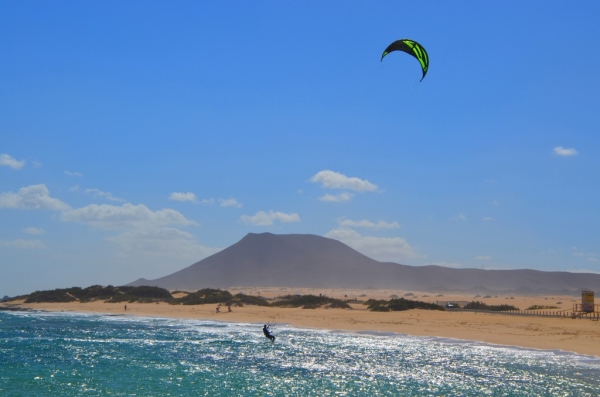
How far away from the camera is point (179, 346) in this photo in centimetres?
3388

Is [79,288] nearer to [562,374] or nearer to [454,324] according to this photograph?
[454,324]

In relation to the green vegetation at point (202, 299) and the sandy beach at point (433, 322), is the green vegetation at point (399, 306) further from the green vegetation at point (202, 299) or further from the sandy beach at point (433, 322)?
the green vegetation at point (202, 299)

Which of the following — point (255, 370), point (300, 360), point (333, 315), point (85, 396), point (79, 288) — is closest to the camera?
point (85, 396)

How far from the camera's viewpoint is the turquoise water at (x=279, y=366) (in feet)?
71.8

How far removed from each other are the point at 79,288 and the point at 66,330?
147 feet

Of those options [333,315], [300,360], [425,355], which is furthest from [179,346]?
[333,315]

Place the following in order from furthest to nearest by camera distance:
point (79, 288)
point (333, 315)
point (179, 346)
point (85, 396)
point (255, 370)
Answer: point (79, 288) < point (333, 315) < point (179, 346) < point (255, 370) < point (85, 396)

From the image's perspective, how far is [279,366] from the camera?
26.9 m

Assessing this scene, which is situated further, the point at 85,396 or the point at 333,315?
the point at 333,315

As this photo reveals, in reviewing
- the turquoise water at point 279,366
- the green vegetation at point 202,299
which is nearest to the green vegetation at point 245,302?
the green vegetation at point 202,299

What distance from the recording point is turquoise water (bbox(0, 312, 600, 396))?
2189 centimetres

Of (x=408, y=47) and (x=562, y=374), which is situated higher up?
(x=408, y=47)

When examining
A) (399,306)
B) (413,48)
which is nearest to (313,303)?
(399,306)

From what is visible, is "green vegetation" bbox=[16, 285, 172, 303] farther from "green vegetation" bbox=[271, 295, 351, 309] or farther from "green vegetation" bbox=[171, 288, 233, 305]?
"green vegetation" bbox=[271, 295, 351, 309]
